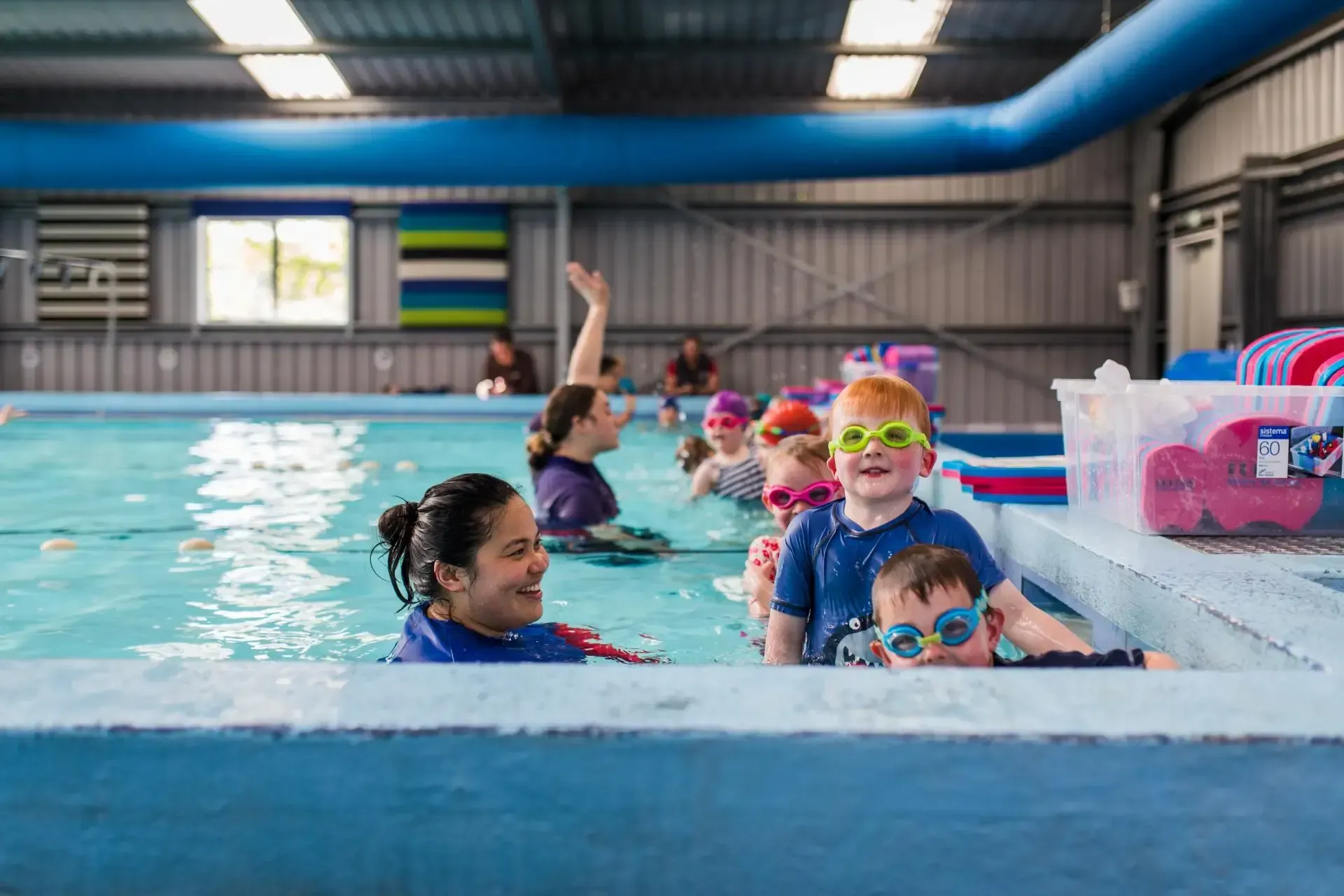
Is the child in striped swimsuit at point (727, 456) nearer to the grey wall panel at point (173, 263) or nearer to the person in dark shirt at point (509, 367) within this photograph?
the person in dark shirt at point (509, 367)

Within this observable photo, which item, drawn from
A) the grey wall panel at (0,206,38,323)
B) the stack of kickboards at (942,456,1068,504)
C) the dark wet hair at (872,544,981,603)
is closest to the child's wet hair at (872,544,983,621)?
the dark wet hair at (872,544,981,603)

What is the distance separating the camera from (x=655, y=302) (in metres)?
14.6

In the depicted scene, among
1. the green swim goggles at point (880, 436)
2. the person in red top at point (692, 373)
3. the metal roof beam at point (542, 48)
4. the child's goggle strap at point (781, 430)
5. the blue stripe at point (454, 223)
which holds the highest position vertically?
the metal roof beam at point (542, 48)

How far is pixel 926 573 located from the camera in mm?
1846

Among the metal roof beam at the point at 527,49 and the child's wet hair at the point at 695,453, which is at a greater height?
the metal roof beam at the point at 527,49

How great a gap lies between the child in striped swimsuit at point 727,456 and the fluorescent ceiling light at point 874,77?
796 centimetres

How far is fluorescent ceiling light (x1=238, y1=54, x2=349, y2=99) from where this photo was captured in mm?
12555

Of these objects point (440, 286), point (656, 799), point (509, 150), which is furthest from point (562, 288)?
point (656, 799)

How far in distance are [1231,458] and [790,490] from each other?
3.56 ft

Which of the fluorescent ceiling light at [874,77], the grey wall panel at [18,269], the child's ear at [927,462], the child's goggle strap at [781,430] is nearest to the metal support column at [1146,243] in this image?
the fluorescent ceiling light at [874,77]

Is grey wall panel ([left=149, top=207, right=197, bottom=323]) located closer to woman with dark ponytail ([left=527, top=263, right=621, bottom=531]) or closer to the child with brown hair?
woman with dark ponytail ([left=527, top=263, right=621, bottom=531])

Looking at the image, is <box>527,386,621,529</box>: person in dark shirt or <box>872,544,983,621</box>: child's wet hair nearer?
<box>872,544,983,621</box>: child's wet hair

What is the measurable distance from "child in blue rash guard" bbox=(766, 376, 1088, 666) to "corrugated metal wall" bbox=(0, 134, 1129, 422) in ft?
39.6

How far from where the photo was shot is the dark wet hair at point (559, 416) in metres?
4.43
